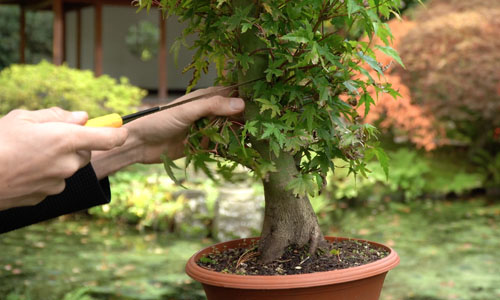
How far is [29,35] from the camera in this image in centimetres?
1909

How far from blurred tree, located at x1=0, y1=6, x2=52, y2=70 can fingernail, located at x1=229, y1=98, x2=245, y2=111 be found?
1853 centimetres

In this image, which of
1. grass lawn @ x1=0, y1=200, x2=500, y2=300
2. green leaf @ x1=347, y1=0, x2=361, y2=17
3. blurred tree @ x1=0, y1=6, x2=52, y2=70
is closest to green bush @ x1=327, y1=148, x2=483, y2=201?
grass lawn @ x1=0, y1=200, x2=500, y2=300

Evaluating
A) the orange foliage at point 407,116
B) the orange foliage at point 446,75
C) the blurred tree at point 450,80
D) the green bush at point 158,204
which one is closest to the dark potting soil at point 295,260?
the green bush at point 158,204

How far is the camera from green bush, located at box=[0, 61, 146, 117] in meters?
7.71

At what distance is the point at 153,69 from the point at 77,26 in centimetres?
248

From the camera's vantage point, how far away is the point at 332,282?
1.44m

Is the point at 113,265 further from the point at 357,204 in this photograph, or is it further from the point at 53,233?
the point at 357,204

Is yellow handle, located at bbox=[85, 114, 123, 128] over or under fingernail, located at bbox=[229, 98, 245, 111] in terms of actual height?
under

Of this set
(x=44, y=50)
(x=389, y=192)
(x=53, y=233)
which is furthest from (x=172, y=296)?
(x=44, y=50)

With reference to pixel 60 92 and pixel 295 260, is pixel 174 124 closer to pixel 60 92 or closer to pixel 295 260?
pixel 295 260

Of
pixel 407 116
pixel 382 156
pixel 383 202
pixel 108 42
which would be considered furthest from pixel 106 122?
pixel 108 42

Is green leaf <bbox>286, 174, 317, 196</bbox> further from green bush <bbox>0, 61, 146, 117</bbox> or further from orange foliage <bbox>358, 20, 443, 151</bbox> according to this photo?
orange foliage <bbox>358, 20, 443, 151</bbox>

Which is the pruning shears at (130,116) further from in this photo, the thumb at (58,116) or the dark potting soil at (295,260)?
the dark potting soil at (295,260)

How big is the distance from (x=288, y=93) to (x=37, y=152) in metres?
0.69
